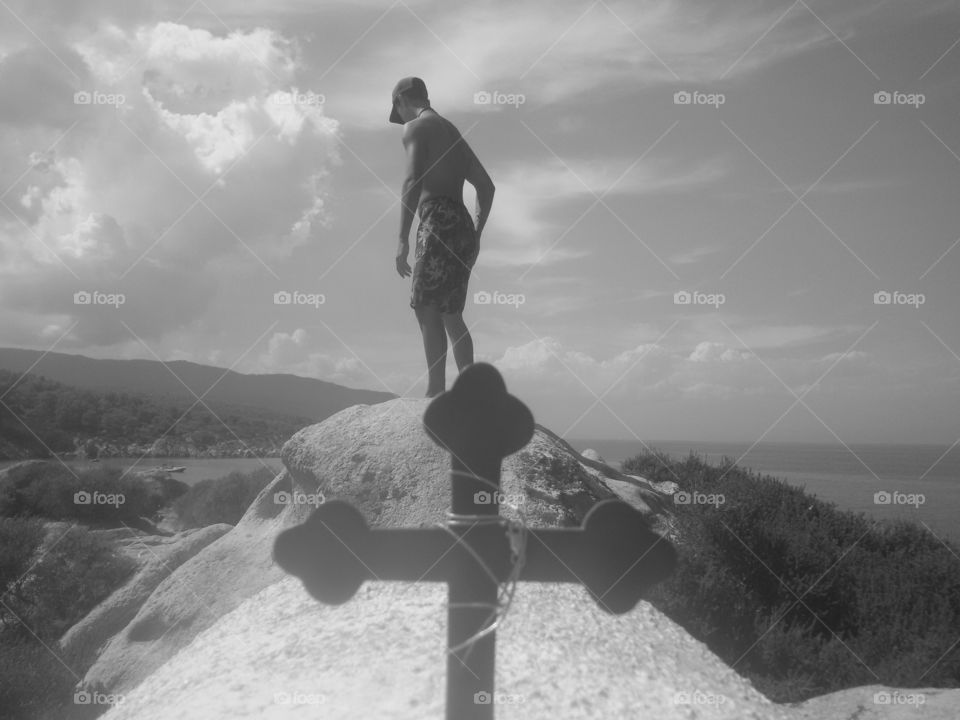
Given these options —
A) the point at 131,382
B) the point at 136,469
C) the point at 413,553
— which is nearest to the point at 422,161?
the point at 413,553

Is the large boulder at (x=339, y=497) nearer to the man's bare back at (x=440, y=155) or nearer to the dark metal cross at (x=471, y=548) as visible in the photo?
the man's bare back at (x=440, y=155)

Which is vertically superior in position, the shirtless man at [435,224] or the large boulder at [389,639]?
the shirtless man at [435,224]

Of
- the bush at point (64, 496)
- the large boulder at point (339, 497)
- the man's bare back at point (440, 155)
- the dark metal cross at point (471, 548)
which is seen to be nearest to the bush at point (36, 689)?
the large boulder at point (339, 497)

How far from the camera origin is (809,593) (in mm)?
6566

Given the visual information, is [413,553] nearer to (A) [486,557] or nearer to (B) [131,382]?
(A) [486,557]

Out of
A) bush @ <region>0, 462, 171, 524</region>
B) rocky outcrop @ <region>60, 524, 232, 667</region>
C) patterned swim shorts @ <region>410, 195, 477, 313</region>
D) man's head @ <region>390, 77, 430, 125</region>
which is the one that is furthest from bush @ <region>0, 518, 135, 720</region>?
man's head @ <region>390, 77, 430, 125</region>

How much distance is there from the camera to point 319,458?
507cm

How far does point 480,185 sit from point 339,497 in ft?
6.93

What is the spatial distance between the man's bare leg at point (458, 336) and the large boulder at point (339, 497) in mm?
552

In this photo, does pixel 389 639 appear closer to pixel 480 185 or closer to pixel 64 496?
pixel 480 185

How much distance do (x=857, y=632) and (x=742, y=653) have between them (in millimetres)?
1511

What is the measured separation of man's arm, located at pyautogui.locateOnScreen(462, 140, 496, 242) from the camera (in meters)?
4.66

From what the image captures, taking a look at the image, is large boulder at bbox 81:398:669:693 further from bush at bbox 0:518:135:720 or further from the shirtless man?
the shirtless man

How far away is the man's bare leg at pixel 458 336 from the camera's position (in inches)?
182
